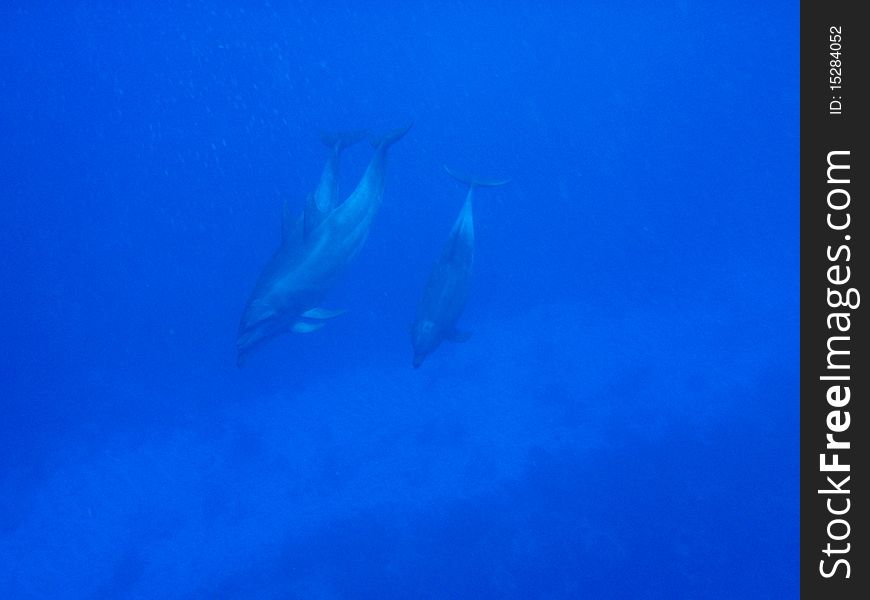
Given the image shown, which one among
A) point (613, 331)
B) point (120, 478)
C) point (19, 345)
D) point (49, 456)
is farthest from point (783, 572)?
point (19, 345)

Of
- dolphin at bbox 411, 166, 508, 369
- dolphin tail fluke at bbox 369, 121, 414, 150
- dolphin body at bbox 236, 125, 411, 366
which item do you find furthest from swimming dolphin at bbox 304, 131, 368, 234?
dolphin at bbox 411, 166, 508, 369

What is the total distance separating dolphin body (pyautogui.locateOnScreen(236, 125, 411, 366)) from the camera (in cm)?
877

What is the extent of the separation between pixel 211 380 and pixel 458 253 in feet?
31.3

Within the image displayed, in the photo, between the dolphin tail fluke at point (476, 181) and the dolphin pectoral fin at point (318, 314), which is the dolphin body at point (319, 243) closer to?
the dolphin pectoral fin at point (318, 314)

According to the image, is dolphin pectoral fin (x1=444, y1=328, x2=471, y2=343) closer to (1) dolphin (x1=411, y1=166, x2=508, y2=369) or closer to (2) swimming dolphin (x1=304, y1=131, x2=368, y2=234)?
(1) dolphin (x1=411, y1=166, x2=508, y2=369)

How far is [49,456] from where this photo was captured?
605 inches

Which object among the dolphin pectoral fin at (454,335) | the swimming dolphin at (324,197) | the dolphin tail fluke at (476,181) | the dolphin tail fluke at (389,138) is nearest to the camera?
the swimming dolphin at (324,197)

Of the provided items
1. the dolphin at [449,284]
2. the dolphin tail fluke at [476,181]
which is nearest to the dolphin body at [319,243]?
the dolphin at [449,284]
